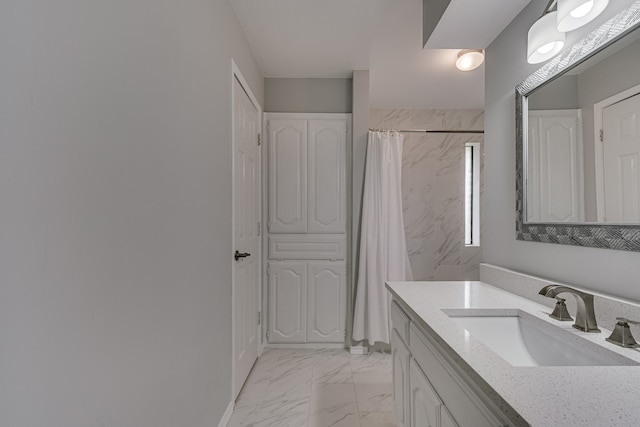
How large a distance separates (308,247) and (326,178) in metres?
0.65

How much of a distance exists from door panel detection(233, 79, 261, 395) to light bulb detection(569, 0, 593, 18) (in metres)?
1.68

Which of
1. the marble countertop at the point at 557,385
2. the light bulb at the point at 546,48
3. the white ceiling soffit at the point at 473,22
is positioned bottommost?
the marble countertop at the point at 557,385

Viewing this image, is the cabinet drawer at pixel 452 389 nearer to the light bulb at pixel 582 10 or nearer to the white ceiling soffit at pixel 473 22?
the light bulb at pixel 582 10

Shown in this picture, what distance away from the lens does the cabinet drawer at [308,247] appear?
2.94m

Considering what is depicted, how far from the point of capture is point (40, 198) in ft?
2.00

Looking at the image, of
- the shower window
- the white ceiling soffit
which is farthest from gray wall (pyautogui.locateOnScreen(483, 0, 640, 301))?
the shower window

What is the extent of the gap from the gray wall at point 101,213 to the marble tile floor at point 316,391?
648 millimetres

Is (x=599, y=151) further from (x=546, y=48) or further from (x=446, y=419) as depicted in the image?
(x=446, y=419)

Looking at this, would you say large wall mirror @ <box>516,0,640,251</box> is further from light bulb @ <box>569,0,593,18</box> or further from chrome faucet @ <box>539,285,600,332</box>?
chrome faucet @ <box>539,285,600,332</box>

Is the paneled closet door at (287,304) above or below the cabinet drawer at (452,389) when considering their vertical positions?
below

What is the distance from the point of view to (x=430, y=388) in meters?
1.06

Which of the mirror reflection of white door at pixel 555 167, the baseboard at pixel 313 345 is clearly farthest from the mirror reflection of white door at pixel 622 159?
the baseboard at pixel 313 345

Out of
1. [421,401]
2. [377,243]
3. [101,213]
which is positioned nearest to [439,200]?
[377,243]

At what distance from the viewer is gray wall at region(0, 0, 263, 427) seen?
1.89 ft
